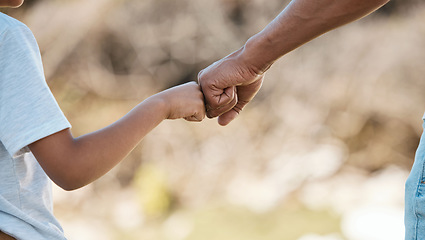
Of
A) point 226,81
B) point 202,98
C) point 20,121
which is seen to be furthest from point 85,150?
point 226,81

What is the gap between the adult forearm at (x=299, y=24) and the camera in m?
1.17

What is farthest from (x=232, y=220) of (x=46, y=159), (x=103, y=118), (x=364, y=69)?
(x=46, y=159)

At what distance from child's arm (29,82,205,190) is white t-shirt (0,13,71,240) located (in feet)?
0.11

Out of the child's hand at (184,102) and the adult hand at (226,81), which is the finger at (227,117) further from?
the child's hand at (184,102)

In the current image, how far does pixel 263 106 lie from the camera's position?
12.3ft

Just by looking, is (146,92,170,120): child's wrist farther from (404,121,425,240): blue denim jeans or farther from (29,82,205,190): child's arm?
(404,121,425,240): blue denim jeans

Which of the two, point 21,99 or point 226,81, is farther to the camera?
point 226,81

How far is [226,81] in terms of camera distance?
60.4 inches

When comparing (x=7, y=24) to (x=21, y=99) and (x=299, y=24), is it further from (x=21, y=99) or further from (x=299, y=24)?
(x=299, y=24)

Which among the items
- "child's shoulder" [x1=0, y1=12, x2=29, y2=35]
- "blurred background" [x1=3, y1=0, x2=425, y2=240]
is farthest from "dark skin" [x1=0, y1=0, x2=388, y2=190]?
"blurred background" [x1=3, y1=0, x2=425, y2=240]

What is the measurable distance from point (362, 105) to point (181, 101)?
2.63m

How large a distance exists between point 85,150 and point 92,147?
0.02 metres

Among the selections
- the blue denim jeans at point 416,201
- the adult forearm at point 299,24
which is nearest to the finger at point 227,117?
the adult forearm at point 299,24

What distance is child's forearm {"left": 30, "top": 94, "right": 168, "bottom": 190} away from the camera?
3.18 feet
